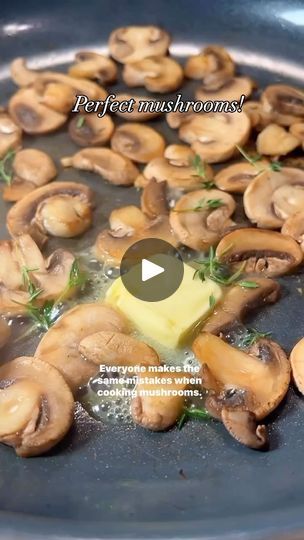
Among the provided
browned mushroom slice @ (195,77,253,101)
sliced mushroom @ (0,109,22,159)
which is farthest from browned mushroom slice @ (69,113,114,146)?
browned mushroom slice @ (195,77,253,101)

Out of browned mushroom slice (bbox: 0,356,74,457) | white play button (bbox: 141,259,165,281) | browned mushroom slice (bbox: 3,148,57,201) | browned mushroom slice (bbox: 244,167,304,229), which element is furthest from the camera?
browned mushroom slice (bbox: 3,148,57,201)

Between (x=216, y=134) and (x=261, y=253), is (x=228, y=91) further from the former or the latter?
(x=261, y=253)

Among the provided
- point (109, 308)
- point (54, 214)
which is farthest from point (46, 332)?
point (54, 214)

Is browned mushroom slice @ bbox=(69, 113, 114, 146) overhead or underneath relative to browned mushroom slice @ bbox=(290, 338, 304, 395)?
underneath

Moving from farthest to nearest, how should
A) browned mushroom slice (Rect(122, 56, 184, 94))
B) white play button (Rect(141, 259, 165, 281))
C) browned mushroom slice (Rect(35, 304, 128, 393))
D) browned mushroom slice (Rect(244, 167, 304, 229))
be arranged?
browned mushroom slice (Rect(122, 56, 184, 94)) < browned mushroom slice (Rect(244, 167, 304, 229)) < white play button (Rect(141, 259, 165, 281)) < browned mushroom slice (Rect(35, 304, 128, 393))

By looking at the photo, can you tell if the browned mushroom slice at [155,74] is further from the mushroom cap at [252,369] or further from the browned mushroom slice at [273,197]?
the mushroom cap at [252,369]

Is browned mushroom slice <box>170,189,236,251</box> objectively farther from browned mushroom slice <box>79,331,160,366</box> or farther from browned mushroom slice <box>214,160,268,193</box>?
browned mushroom slice <box>79,331,160,366</box>
